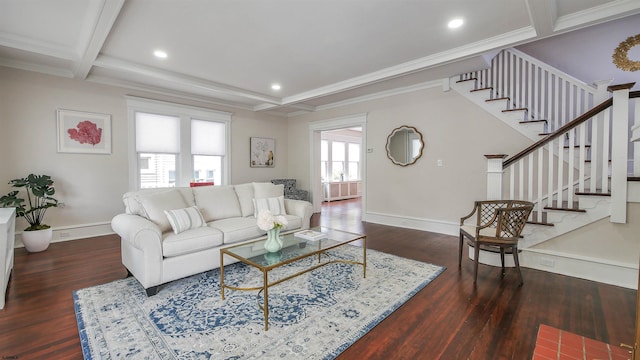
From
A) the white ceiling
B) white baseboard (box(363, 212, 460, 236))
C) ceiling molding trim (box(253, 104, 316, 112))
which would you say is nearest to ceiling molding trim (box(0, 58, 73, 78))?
the white ceiling

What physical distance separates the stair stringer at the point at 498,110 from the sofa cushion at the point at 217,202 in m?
4.01

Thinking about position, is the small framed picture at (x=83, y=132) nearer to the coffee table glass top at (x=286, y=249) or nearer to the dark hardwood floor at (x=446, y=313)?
the dark hardwood floor at (x=446, y=313)

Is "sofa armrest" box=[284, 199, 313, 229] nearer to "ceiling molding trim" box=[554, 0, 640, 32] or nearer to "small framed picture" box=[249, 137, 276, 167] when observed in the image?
"small framed picture" box=[249, 137, 276, 167]

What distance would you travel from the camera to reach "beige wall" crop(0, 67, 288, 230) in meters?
3.95

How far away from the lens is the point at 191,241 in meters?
2.78

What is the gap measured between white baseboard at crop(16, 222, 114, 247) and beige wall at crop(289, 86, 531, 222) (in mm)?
4903

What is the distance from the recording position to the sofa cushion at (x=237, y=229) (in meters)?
3.12

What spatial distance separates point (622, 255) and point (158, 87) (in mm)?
6849

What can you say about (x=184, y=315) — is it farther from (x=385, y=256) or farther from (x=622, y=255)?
(x=622, y=255)

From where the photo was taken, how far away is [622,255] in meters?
2.76

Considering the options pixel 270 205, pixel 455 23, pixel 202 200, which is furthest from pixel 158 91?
pixel 455 23

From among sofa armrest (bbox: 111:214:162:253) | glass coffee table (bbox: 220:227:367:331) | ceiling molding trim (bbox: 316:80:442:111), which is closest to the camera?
glass coffee table (bbox: 220:227:367:331)

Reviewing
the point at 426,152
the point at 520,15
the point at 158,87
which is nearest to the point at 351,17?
the point at 520,15

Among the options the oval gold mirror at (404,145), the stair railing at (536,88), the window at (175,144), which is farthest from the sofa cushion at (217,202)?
the stair railing at (536,88)
